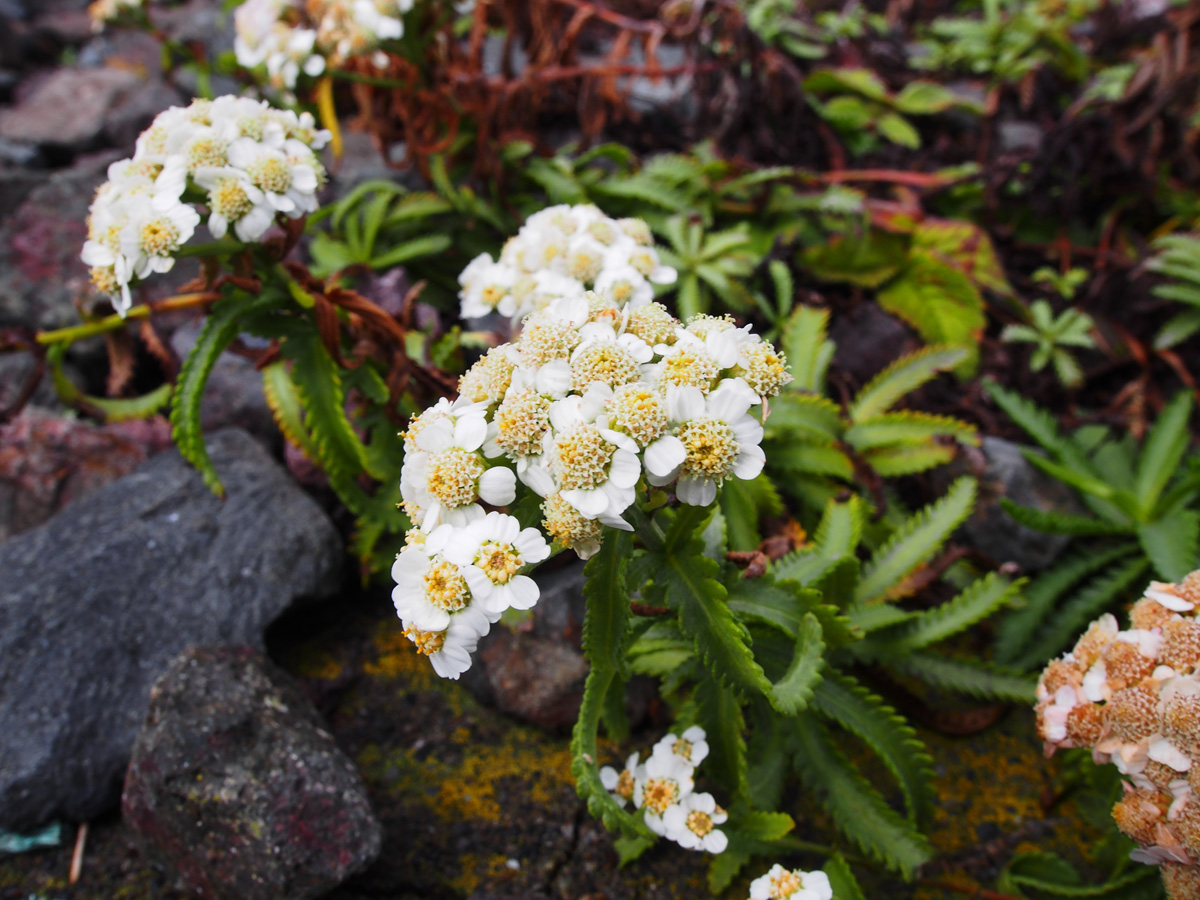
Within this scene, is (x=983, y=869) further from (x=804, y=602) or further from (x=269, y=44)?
(x=269, y=44)

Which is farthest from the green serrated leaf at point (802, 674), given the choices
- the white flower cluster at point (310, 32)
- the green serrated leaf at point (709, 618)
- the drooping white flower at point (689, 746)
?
the white flower cluster at point (310, 32)

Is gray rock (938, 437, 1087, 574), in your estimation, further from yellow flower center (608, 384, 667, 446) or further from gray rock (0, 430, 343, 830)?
gray rock (0, 430, 343, 830)

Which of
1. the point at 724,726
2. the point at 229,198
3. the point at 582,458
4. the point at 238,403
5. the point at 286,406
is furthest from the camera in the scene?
the point at 238,403

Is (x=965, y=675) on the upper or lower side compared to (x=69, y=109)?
lower

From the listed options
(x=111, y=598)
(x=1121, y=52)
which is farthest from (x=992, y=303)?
(x=111, y=598)

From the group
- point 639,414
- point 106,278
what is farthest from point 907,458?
point 106,278

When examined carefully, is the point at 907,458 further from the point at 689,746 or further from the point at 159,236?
the point at 159,236

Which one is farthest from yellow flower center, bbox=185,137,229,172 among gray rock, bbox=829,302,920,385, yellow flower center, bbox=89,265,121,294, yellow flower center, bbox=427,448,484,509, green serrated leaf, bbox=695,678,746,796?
gray rock, bbox=829,302,920,385
